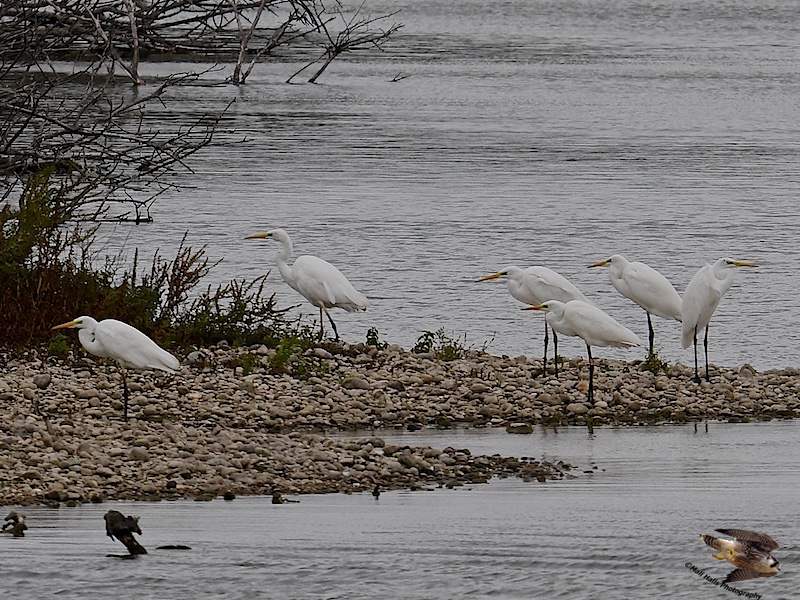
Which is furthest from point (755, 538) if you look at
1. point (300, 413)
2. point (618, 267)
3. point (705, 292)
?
point (618, 267)

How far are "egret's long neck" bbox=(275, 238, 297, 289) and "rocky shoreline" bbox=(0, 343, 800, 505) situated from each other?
1105 mm

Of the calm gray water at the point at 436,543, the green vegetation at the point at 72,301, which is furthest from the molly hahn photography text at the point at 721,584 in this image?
the green vegetation at the point at 72,301

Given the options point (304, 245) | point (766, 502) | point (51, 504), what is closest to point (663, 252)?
point (304, 245)

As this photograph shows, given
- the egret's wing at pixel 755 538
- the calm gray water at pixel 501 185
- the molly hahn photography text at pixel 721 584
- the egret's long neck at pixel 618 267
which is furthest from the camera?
the calm gray water at pixel 501 185

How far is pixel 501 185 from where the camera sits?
28.0 meters

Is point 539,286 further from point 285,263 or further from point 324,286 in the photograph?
point 285,263

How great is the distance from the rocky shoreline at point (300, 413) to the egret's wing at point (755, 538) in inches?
69.5

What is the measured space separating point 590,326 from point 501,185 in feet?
50.9

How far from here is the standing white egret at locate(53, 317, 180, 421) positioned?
11195 millimetres

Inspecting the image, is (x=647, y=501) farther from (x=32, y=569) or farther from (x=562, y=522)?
(x=32, y=569)

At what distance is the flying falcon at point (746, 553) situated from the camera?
8.28 m

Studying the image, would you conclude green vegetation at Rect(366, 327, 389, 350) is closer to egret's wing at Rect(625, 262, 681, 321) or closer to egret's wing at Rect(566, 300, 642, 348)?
egret's wing at Rect(566, 300, 642, 348)

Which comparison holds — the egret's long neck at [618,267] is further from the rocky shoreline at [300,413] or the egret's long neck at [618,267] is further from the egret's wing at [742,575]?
the egret's wing at [742,575]

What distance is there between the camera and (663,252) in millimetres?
21859
